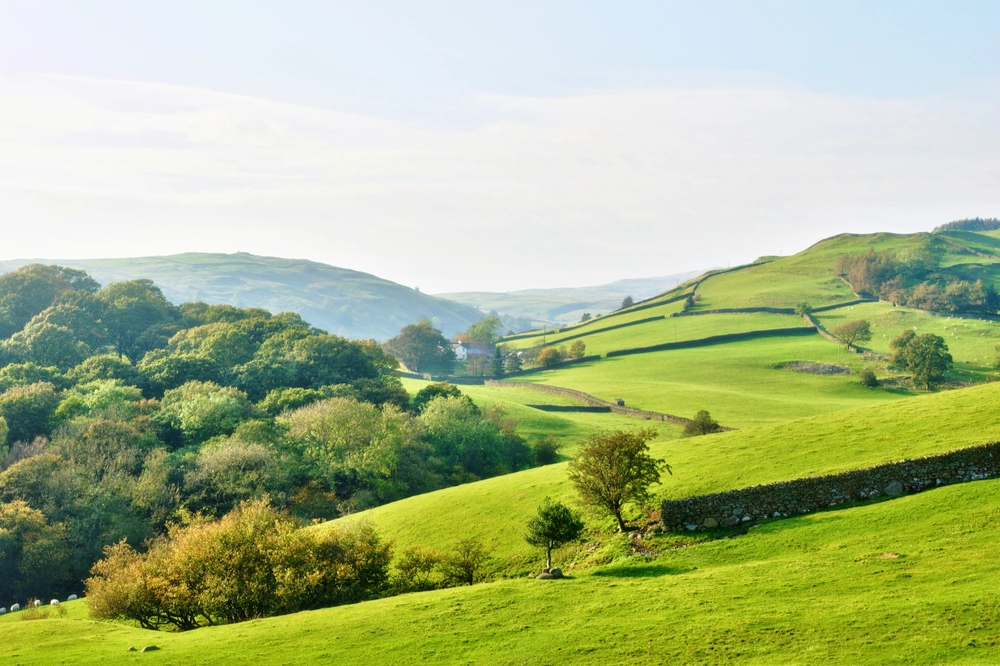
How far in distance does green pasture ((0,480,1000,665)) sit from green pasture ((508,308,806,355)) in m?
117

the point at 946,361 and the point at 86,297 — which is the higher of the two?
the point at 86,297

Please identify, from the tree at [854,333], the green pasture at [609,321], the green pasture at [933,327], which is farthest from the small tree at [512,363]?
the tree at [854,333]

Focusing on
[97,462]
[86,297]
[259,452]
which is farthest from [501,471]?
[86,297]

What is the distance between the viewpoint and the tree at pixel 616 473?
33.0 m

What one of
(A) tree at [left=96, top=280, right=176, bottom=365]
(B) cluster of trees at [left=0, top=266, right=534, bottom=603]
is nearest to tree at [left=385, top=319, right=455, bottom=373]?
(B) cluster of trees at [left=0, top=266, right=534, bottom=603]

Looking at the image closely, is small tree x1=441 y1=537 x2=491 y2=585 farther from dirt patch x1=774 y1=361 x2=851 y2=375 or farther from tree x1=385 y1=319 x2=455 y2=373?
tree x1=385 y1=319 x2=455 y2=373

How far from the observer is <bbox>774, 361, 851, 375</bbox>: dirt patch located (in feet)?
355

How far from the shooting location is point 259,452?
200 ft

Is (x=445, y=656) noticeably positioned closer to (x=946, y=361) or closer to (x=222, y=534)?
(x=222, y=534)

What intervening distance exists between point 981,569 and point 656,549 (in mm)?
12401

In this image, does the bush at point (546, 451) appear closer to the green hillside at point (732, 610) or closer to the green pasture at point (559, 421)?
the green pasture at point (559, 421)

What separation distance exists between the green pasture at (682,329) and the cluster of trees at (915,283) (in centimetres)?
2620

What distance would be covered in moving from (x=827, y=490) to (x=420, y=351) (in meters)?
141

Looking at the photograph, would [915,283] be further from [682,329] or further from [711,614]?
[711,614]
